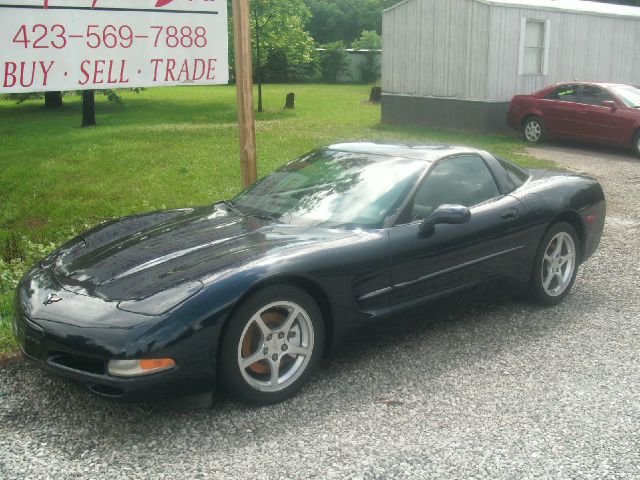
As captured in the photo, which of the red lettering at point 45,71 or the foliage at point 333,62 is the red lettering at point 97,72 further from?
the foliage at point 333,62

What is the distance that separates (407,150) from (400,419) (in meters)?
2.18

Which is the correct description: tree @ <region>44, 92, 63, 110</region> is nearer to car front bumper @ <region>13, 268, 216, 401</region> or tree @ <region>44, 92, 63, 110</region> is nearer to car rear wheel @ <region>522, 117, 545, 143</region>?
car rear wheel @ <region>522, 117, 545, 143</region>

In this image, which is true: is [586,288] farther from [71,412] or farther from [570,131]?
[570,131]

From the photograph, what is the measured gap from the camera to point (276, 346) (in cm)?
407

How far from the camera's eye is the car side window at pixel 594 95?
49.1 ft

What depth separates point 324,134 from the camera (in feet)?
57.2

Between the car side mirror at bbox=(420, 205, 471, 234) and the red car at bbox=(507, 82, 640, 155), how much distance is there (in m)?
10.9

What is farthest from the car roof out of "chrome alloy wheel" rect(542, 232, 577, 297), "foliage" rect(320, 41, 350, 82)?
"foliage" rect(320, 41, 350, 82)

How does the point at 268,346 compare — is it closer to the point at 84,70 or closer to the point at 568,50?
the point at 84,70

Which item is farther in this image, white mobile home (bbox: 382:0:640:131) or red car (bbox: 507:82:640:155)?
white mobile home (bbox: 382:0:640:131)

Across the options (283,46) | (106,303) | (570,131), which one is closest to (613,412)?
(106,303)

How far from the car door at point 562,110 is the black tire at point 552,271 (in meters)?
10.2

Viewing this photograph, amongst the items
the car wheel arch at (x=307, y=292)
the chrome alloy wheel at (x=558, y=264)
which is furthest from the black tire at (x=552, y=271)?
the car wheel arch at (x=307, y=292)

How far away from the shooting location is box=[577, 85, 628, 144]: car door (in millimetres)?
14609
